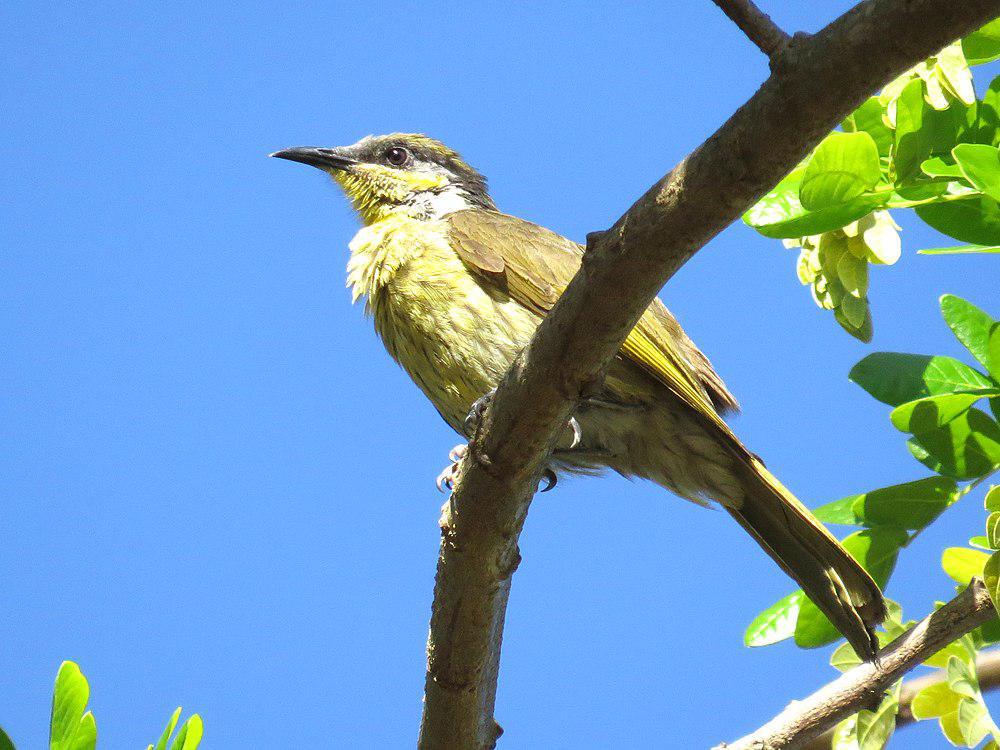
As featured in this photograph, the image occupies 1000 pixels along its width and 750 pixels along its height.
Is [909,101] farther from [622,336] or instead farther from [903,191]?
[622,336]

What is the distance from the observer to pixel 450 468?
3.47 meters

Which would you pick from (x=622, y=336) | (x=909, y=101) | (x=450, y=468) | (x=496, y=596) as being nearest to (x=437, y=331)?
(x=450, y=468)

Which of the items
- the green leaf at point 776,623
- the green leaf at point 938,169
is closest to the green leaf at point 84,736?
the green leaf at point 776,623

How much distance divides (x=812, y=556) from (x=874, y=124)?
4.49ft

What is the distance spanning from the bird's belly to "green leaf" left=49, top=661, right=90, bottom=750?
1.89 meters

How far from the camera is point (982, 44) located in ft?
7.34

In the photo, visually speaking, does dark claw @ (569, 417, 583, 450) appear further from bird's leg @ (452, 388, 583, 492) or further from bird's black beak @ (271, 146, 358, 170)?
bird's black beak @ (271, 146, 358, 170)

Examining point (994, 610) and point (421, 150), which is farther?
point (421, 150)

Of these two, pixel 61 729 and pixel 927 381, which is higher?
pixel 927 381

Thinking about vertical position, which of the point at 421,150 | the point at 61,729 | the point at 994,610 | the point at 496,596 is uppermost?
the point at 421,150

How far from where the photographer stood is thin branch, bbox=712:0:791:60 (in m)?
1.96

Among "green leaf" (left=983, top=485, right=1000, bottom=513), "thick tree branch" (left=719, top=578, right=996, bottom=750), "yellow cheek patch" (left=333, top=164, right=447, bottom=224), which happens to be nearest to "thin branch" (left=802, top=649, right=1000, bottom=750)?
"thick tree branch" (left=719, top=578, right=996, bottom=750)

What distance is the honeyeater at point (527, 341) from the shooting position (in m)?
3.51

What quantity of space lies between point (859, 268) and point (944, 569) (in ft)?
2.18
